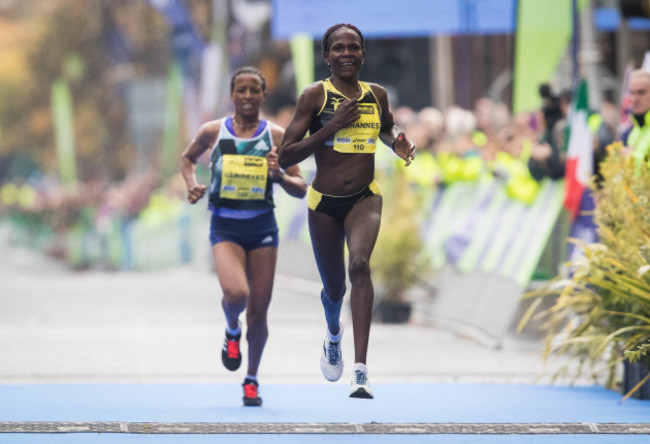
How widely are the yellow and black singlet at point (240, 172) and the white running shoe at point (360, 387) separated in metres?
1.88

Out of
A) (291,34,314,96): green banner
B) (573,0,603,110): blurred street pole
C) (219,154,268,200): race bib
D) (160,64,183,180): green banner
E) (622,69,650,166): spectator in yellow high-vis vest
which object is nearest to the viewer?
(219,154,268,200): race bib

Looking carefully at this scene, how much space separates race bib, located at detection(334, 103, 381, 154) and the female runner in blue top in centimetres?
110

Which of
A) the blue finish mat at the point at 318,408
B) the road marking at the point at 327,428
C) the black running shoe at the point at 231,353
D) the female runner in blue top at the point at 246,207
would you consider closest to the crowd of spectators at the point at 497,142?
the blue finish mat at the point at 318,408

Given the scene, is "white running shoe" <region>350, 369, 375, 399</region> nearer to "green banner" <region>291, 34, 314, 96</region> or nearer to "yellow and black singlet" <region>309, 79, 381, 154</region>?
"yellow and black singlet" <region>309, 79, 381, 154</region>

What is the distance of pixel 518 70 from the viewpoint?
15.7m

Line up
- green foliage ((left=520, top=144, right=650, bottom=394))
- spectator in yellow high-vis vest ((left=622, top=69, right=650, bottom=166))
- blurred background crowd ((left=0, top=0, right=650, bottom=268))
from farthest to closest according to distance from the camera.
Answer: blurred background crowd ((left=0, top=0, right=650, bottom=268)), spectator in yellow high-vis vest ((left=622, top=69, right=650, bottom=166)), green foliage ((left=520, top=144, right=650, bottom=394))

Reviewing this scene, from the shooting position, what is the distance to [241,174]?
357 inches

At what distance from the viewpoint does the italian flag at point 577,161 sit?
41.3 ft

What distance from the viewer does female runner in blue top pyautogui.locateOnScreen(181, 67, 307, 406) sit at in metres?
9.08

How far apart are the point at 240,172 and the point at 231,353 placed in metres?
1.16

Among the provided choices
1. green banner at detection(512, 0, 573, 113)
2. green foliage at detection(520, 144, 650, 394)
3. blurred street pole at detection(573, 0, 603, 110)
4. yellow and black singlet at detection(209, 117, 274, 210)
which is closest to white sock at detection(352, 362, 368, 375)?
yellow and black singlet at detection(209, 117, 274, 210)

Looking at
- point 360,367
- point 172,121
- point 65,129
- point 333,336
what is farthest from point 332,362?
point 65,129

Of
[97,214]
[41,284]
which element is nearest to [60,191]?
[97,214]

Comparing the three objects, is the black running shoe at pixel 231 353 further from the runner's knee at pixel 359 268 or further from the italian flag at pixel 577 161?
the italian flag at pixel 577 161
